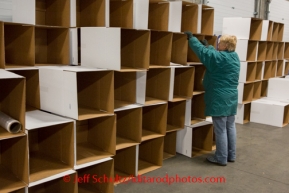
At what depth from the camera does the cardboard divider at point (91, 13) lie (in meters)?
2.75

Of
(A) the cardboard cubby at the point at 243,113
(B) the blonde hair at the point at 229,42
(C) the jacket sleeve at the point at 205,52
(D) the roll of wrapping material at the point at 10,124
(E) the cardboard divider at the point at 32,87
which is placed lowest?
(A) the cardboard cubby at the point at 243,113

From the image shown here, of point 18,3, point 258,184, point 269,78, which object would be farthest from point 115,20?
point 269,78

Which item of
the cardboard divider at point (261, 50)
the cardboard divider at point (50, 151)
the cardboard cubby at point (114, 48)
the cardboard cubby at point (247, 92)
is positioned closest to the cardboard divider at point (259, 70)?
the cardboard divider at point (261, 50)

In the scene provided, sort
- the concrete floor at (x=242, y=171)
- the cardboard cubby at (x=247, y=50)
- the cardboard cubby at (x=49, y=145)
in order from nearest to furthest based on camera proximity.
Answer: the cardboard cubby at (x=49, y=145) < the concrete floor at (x=242, y=171) < the cardboard cubby at (x=247, y=50)

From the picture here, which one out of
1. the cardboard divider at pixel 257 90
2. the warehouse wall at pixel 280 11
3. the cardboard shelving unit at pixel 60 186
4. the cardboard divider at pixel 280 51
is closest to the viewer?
the cardboard shelving unit at pixel 60 186

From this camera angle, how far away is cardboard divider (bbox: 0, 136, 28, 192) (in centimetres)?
204

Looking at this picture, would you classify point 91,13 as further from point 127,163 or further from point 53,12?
point 127,163

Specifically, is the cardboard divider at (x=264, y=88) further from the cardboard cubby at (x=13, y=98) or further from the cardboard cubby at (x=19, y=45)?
the cardboard cubby at (x=13, y=98)

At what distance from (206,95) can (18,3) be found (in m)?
2.12

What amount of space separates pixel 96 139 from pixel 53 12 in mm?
1259

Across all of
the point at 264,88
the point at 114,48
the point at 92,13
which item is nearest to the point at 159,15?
the point at 92,13

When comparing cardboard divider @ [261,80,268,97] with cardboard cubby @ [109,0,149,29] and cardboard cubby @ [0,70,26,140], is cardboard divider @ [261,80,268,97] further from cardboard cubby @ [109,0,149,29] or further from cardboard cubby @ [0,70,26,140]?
cardboard cubby @ [0,70,26,140]

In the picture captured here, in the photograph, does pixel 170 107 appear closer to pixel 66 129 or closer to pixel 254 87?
pixel 66 129

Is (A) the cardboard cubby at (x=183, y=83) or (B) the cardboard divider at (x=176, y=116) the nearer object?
(A) the cardboard cubby at (x=183, y=83)
